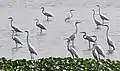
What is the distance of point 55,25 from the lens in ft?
25.9

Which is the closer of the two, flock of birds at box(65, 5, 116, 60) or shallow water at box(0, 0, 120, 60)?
flock of birds at box(65, 5, 116, 60)

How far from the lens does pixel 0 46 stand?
6.51 meters

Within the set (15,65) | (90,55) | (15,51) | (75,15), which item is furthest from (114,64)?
(75,15)

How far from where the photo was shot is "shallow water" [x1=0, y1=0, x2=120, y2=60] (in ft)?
20.4

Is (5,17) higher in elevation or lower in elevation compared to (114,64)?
lower

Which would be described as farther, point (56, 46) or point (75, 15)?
point (75, 15)

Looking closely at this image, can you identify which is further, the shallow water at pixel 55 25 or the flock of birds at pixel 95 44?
the shallow water at pixel 55 25

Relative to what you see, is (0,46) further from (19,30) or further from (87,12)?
(87,12)

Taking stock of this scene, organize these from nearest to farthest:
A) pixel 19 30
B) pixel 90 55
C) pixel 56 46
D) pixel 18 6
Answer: pixel 90 55, pixel 56 46, pixel 19 30, pixel 18 6

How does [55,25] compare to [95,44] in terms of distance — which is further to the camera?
[55,25]

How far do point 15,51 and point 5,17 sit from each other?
2.60m

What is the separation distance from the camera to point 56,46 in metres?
6.46

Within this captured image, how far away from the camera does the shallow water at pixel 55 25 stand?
6223mm

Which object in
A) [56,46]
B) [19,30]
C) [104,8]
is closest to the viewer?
[56,46]
